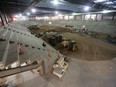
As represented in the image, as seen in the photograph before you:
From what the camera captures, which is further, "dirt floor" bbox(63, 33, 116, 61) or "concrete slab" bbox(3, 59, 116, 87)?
"dirt floor" bbox(63, 33, 116, 61)

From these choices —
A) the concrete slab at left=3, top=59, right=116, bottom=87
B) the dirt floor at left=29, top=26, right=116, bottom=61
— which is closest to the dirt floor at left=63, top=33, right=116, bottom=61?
the dirt floor at left=29, top=26, right=116, bottom=61

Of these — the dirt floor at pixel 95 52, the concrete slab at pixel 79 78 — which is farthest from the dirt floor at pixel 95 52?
the concrete slab at pixel 79 78

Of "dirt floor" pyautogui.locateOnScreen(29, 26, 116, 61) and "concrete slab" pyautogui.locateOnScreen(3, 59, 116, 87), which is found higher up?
"concrete slab" pyautogui.locateOnScreen(3, 59, 116, 87)

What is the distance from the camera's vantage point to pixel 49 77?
514 cm

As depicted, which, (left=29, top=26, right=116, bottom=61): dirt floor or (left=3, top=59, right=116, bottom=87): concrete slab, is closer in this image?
(left=3, top=59, right=116, bottom=87): concrete slab

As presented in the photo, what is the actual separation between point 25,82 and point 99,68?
16.2 feet

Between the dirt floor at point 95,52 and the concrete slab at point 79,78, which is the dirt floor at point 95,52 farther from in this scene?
the concrete slab at point 79,78

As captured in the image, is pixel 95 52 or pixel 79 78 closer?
pixel 79 78

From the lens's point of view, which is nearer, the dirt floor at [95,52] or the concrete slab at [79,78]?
the concrete slab at [79,78]

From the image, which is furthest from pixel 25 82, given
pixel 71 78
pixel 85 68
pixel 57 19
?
pixel 57 19

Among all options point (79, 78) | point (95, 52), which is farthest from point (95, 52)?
point (79, 78)

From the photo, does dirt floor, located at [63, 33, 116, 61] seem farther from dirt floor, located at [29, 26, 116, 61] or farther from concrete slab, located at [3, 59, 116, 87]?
concrete slab, located at [3, 59, 116, 87]

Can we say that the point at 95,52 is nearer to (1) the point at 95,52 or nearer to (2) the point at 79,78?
(1) the point at 95,52

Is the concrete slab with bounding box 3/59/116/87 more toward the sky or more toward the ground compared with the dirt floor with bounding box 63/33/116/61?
more toward the sky
